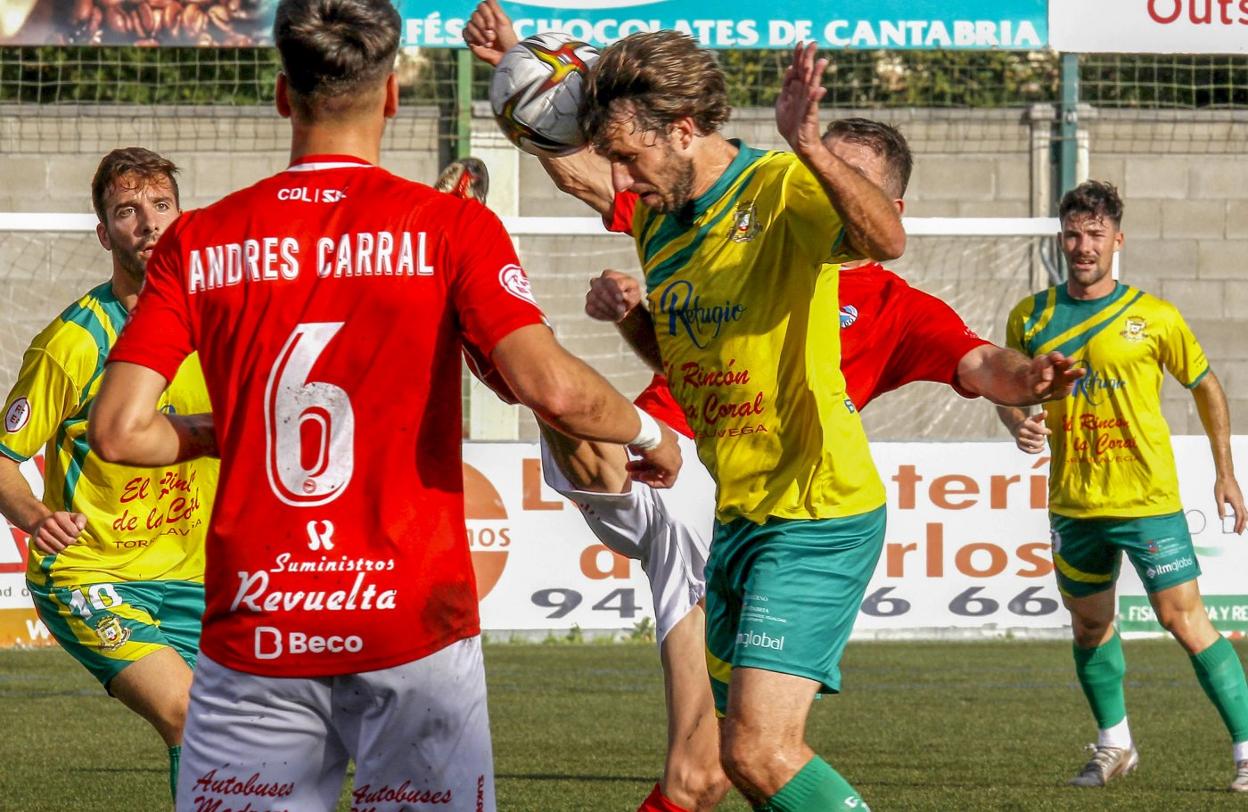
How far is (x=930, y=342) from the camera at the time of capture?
4812mm

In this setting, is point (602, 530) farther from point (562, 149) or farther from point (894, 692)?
point (894, 692)

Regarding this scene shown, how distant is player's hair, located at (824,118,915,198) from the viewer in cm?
484

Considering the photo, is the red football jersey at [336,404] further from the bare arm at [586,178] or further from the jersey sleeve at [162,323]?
the bare arm at [586,178]

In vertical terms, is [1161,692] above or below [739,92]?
below

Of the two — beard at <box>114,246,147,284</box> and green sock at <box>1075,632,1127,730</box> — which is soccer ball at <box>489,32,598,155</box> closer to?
beard at <box>114,246,147,284</box>

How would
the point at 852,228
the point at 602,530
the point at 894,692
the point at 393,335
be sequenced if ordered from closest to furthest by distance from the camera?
1. the point at 393,335
2. the point at 852,228
3. the point at 602,530
4. the point at 894,692

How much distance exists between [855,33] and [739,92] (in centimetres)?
253

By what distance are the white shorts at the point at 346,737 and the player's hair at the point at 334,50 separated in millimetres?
906

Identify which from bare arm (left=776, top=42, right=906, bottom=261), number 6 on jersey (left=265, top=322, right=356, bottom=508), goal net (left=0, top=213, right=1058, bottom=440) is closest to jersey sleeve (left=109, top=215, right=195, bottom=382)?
number 6 on jersey (left=265, top=322, right=356, bottom=508)

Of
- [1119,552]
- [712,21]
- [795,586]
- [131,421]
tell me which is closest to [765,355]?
[795,586]

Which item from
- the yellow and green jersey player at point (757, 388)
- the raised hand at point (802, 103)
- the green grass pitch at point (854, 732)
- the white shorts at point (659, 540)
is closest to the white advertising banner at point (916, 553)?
the green grass pitch at point (854, 732)

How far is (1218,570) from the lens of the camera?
12203 millimetres

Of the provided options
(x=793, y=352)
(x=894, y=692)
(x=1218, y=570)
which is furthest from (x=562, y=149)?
(x=1218, y=570)

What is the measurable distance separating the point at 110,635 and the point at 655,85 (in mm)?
2301
